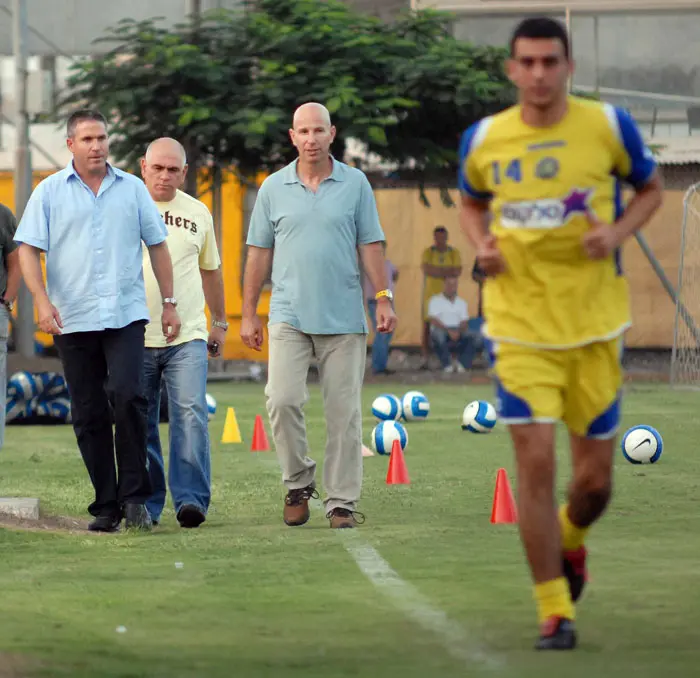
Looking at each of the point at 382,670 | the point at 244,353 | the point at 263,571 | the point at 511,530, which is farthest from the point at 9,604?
the point at 244,353

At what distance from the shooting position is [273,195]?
10102mm

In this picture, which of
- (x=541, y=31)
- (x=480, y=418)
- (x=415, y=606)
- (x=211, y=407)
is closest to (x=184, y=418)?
(x=415, y=606)

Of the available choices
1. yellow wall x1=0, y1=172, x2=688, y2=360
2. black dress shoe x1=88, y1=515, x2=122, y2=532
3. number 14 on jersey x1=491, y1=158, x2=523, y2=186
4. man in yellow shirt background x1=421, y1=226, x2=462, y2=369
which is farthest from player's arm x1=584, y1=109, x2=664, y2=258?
yellow wall x1=0, y1=172, x2=688, y2=360

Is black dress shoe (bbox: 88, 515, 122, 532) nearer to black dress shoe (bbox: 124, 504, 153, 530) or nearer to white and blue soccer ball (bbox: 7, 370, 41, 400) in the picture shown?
black dress shoe (bbox: 124, 504, 153, 530)

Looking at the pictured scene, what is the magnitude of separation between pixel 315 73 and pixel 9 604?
18.9m

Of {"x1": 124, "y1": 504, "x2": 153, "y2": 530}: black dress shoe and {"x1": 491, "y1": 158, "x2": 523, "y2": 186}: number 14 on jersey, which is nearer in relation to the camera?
{"x1": 491, "y1": 158, "x2": 523, "y2": 186}: number 14 on jersey

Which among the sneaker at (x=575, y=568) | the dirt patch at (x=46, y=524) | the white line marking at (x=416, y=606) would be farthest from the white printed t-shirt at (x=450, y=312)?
the sneaker at (x=575, y=568)

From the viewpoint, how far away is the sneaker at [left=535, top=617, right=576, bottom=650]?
6.09 m

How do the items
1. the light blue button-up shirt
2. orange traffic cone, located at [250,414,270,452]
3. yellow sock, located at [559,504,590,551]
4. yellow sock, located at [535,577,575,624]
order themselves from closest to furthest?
yellow sock, located at [535,577,575,624], yellow sock, located at [559,504,590,551], the light blue button-up shirt, orange traffic cone, located at [250,414,270,452]

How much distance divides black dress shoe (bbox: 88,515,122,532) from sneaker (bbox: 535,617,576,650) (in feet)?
13.6

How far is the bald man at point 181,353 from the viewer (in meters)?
10.1

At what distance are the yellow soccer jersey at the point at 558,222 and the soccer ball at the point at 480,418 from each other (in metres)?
9.96

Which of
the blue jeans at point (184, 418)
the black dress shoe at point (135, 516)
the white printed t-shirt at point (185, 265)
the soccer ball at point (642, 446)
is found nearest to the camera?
the black dress shoe at point (135, 516)

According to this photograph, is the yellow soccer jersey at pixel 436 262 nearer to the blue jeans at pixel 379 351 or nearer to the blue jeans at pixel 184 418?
the blue jeans at pixel 379 351
